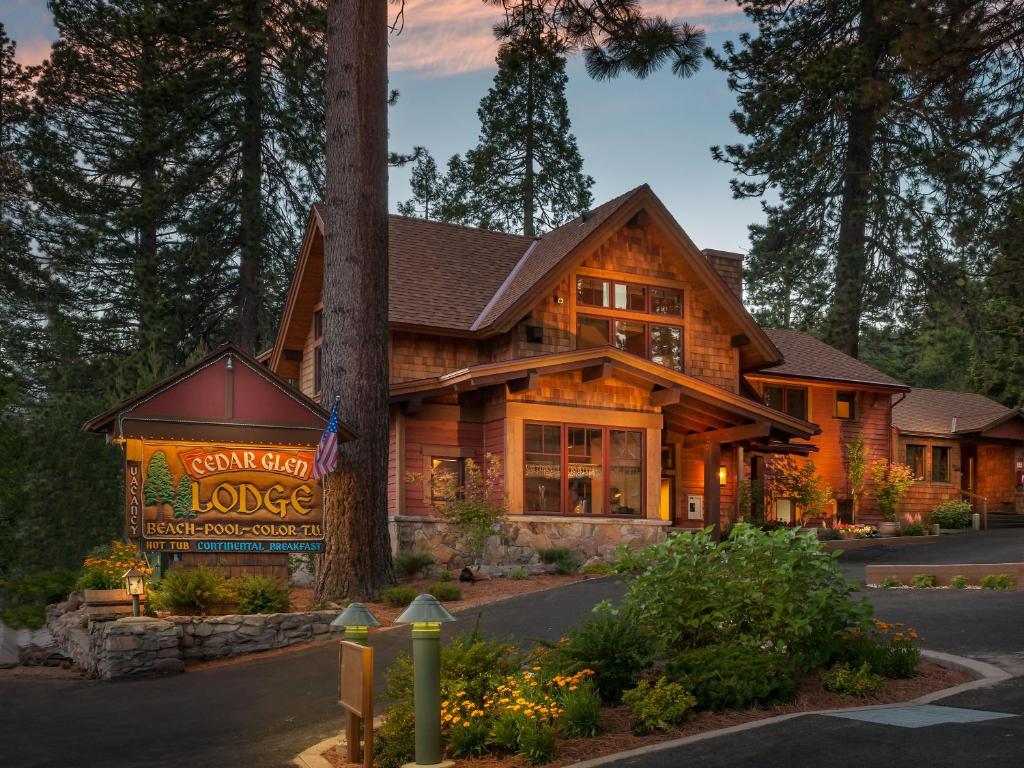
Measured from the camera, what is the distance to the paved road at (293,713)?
7277 mm

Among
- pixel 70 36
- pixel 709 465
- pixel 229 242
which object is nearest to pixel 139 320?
pixel 229 242

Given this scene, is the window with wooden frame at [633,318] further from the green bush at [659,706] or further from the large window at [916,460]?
the green bush at [659,706]

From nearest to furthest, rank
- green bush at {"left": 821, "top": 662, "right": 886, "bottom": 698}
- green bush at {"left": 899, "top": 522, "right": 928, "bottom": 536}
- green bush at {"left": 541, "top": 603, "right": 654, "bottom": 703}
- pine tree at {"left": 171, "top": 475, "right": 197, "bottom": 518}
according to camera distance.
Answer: green bush at {"left": 821, "top": 662, "right": 886, "bottom": 698}
green bush at {"left": 541, "top": 603, "right": 654, "bottom": 703}
pine tree at {"left": 171, "top": 475, "right": 197, "bottom": 518}
green bush at {"left": 899, "top": 522, "right": 928, "bottom": 536}

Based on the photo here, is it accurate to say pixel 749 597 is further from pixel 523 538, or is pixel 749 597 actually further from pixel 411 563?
pixel 523 538

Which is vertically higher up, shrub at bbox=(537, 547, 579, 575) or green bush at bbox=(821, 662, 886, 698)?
green bush at bbox=(821, 662, 886, 698)

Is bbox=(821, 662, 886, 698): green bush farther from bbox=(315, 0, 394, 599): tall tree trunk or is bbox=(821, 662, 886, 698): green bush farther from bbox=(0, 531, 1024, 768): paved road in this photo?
bbox=(315, 0, 394, 599): tall tree trunk

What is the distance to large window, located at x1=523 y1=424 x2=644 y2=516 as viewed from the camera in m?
24.2

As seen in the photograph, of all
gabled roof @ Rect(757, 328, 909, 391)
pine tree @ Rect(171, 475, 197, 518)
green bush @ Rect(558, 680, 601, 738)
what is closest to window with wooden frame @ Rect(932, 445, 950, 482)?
gabled roof @ Rect(757, 328, 909, 391)

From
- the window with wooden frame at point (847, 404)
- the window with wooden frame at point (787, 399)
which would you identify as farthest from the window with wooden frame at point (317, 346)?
the window with wooden frame at point (847, 404)

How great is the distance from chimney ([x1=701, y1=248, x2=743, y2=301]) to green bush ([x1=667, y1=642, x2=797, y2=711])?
2397 centimetres

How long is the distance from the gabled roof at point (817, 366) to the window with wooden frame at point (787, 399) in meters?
0.60

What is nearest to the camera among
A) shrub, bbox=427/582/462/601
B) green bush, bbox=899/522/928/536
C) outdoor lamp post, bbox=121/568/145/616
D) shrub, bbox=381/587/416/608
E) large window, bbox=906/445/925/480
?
outdoor lamp post, bbox=121/568/145/616

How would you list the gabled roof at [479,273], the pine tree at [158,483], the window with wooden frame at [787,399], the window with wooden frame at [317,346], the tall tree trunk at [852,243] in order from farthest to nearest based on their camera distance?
1. the tall tree trunk at [852,243]
2. the window with wooden frame at [787,399]
3. the window with wooden frame at [317,346]
4. the gabled roof at [479,273]
5. the pine tree at [158,483]

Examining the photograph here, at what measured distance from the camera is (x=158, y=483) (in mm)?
16453
